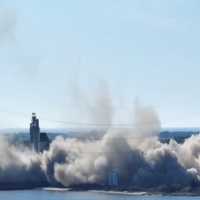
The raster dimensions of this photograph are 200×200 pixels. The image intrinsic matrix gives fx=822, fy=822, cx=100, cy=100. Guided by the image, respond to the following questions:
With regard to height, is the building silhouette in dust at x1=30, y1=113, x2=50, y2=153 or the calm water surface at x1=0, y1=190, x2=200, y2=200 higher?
the building silhouette in dust at x1=30, y1=113, x2=50, y2=153

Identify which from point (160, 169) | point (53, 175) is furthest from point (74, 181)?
point (160, 169)

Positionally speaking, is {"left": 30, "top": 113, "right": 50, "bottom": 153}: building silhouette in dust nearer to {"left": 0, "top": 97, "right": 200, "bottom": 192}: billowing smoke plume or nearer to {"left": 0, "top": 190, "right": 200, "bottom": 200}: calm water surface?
{"left": 0, "top": 97, "right": 200, "bottom": 192}: billowing smoke plume

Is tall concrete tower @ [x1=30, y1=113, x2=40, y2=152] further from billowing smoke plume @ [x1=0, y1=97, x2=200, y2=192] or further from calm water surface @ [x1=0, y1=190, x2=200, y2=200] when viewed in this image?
calm water surface @ [x1=0, y1=190, x2=200, y2=200]

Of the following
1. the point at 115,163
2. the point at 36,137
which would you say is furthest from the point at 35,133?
the point at 115,163

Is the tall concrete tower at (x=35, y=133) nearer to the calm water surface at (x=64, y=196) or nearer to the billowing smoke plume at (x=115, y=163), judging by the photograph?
the billowing smoke plume at (x=115, y=163)

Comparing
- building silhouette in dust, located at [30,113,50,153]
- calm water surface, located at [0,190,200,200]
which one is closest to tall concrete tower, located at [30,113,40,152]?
building silhouette in dust, located at [30,113,50,153]

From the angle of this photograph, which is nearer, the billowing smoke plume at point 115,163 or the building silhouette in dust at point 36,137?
the billowing smoke plume at point 115,163

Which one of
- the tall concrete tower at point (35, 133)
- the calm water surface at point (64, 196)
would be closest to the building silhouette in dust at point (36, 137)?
the tall concrete tower at point (35, 133)

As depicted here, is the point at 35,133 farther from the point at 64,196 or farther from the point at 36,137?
the point at 64,196

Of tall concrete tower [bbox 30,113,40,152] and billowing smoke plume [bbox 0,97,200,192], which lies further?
tall concrete tower [bbox 30,113,40,152]

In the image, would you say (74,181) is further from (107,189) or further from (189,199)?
(189,199)

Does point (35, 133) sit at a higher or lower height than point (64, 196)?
higher

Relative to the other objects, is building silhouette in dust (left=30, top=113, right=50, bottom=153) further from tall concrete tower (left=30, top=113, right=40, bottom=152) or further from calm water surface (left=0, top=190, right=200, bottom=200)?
calm water surface (left=0, top=190, right=200, bottom=200)

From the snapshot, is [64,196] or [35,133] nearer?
[64,196]
